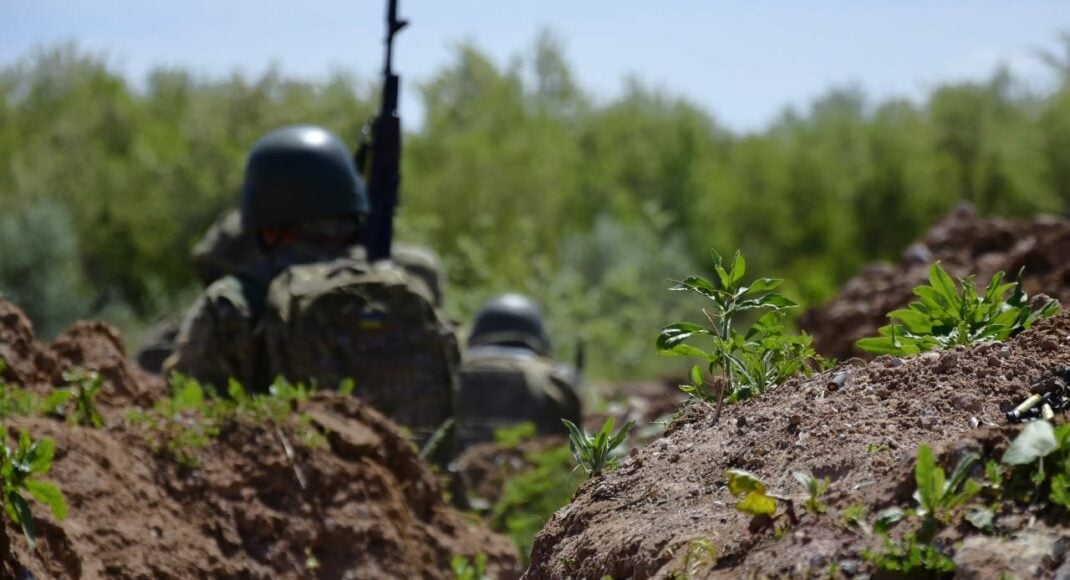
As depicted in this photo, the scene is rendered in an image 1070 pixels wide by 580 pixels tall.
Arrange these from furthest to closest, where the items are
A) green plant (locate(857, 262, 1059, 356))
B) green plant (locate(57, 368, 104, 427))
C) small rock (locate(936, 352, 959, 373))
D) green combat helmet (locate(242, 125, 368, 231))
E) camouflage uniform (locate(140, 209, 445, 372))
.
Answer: camouflage uniform (locate(140, 209, 445, 372)) < green combat helmet (locate(242, 125, 368, 231)) < green plant (locate(57, 368, 104, 427)) < green plant (locate(857, 262, 1059, 356)) < small rock (locate(936, 352, 959, 373))

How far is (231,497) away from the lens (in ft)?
18.4

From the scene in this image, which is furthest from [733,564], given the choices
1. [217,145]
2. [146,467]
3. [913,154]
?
[913,154]

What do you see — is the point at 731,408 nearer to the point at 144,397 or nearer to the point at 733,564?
the point at 733,564

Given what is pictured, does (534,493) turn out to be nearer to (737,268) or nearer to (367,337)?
(367,337)

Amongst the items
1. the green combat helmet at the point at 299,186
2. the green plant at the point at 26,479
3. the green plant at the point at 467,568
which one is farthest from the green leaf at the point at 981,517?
the green combat helmet at the point at 299,186

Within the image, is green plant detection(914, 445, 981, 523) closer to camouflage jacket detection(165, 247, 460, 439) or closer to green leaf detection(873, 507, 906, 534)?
green leaf detection(873, 507, 906, 534)

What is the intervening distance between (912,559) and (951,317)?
1.32 m

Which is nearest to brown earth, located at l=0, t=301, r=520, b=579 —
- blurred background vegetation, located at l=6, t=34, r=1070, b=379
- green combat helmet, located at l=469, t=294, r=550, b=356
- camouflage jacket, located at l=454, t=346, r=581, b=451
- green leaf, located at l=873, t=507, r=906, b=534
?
green leaf, located at l=873, t=507, r=906, b=534

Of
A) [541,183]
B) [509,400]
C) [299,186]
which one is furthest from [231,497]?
[541,183]

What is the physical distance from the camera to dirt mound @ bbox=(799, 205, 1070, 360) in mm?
11992

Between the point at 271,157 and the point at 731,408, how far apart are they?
6083 millimetres

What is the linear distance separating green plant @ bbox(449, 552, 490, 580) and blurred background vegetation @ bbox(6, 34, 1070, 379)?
1746 cm

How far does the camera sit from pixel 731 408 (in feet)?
11.7

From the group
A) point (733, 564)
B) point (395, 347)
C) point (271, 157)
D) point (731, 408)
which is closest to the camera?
point (733, 564)
